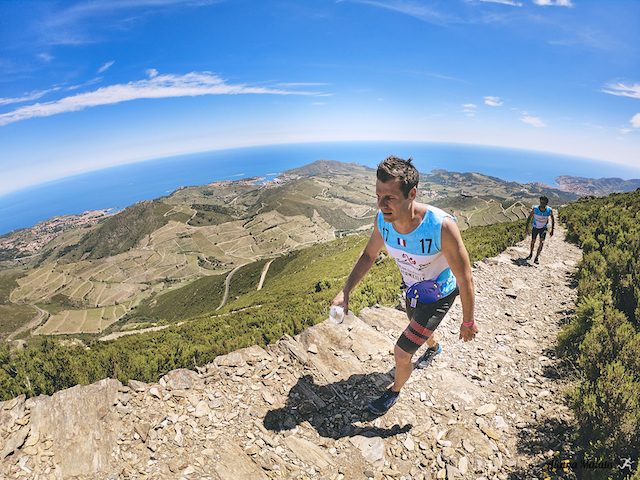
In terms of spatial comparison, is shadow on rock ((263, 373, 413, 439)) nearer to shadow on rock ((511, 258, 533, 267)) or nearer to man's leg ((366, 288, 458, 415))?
man's leg ((366, 288, 458, 415))

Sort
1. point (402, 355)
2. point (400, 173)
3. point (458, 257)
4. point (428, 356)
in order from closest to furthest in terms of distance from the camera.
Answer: point (400, 173) → point (458, 257) → point (402, 355) → point (428, 356)

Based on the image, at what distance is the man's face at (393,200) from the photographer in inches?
131

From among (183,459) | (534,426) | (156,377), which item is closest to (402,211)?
(534,426)

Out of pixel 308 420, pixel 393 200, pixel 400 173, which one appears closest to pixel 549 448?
pixel 308 420

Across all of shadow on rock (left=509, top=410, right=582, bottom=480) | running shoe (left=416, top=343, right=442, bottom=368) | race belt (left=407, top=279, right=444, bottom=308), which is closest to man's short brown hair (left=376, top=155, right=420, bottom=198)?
race belt (left=407, top=279, right=444, bottom=308)

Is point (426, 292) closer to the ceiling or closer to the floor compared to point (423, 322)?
closer to the ceiling

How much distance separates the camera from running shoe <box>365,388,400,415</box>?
458 centimetres

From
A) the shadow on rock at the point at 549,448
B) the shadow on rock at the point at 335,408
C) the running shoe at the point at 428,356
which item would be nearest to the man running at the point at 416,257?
the shadow on rock at the point at 335,408

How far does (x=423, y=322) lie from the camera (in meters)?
4.10

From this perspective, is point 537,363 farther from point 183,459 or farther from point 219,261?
→ point 219,261

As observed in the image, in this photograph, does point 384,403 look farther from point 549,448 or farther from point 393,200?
point 393,200

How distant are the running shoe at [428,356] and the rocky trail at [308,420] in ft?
0.53

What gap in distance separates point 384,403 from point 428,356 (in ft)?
6.06

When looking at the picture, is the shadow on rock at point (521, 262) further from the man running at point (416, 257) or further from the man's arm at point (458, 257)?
the man's arm at point (458, 257)
